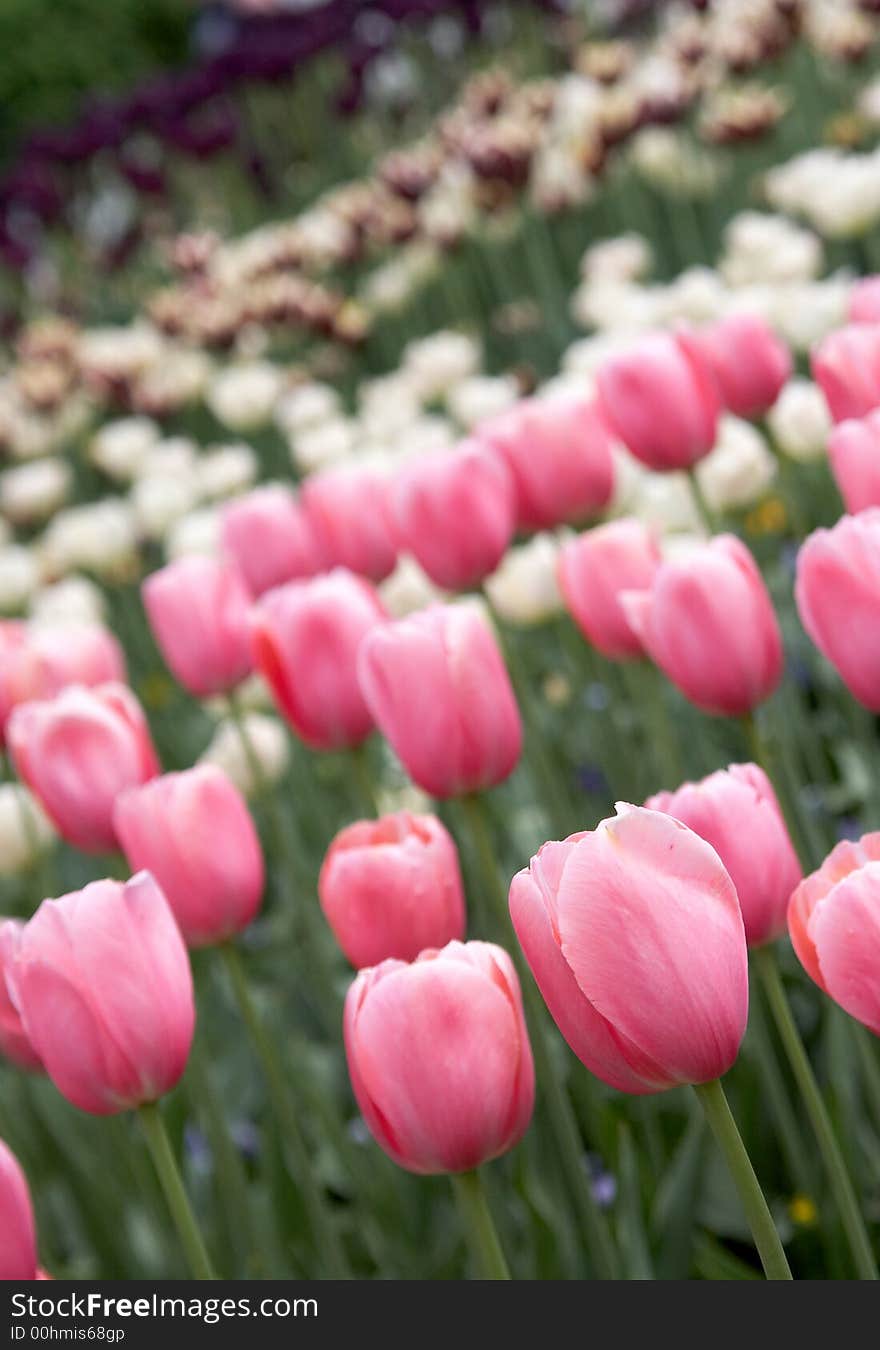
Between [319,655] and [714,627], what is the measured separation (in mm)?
438

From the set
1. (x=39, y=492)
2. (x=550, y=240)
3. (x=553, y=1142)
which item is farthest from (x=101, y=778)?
(x=550, y=240)

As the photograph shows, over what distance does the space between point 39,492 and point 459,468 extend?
3.15m

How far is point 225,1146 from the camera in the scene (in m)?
1.67

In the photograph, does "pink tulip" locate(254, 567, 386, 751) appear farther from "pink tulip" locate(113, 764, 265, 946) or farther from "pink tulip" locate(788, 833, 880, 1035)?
"pink tulip" locate(788, 833, 880, 1035)

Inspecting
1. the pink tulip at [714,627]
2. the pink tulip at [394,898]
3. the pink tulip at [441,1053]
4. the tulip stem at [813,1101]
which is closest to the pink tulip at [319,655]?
the pink tulip at [714,627]

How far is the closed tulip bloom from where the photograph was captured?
1948 millimetres

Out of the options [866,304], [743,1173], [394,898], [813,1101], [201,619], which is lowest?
[813,1101]

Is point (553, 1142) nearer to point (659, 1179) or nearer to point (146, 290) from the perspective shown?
point (659, 1179)

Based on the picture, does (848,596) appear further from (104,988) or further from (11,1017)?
(11,1017)

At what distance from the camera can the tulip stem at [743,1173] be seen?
894 millimetres

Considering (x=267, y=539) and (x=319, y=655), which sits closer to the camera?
(x=319, y=655)

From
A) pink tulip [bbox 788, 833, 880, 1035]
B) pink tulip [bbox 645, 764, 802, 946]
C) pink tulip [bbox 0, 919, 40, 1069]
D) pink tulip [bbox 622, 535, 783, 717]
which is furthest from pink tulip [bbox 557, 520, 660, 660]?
pink tulip [bbox 788, 833, 880, 1035]

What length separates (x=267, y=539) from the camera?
2.18m

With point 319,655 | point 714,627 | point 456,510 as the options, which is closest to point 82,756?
point 319,655
